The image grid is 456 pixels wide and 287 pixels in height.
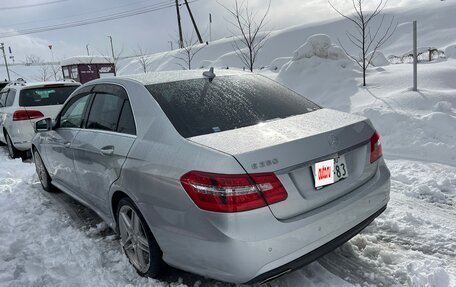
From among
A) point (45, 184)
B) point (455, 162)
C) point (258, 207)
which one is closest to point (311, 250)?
point (258, 207)

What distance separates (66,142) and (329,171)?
285cm

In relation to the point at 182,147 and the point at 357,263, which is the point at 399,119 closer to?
the point at 357,263

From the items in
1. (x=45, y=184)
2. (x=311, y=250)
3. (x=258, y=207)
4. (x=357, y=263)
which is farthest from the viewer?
(x=45, y=184)

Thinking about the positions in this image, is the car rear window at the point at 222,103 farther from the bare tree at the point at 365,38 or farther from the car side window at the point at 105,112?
the bare tree at the point at 365,38

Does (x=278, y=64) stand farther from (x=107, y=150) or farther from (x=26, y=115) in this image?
(x=107, y=150)

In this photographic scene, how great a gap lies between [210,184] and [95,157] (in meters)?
1.57

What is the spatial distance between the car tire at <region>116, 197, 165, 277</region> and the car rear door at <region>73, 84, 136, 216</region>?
0.27 m

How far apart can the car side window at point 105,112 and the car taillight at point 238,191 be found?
4.43 feet

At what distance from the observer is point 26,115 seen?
7.34m

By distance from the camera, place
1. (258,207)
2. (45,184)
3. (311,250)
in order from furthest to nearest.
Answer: (45,184)
(311,250)
(258,207)

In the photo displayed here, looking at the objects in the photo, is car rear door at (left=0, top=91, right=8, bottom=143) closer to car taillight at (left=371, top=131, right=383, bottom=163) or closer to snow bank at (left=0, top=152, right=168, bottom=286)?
snow bank at (left=0, top=152, right=168, bottom=286)

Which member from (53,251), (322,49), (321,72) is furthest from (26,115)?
(322,49)

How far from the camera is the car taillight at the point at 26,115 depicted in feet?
24.0

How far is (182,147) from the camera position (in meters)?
2.42
